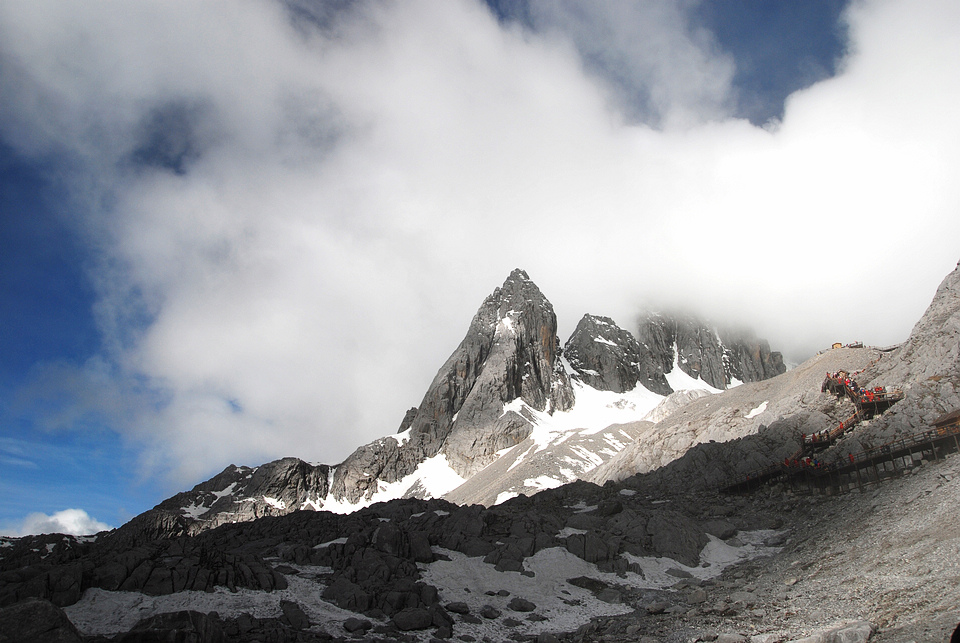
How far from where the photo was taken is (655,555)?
32844mm

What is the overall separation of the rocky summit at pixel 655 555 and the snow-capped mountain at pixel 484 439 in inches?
1862

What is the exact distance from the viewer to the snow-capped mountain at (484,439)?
379 feet

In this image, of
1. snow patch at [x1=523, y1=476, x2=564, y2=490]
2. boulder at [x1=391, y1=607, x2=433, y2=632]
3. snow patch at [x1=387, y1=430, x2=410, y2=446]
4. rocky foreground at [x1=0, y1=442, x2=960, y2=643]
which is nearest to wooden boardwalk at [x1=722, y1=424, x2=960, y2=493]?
rocky foreground at [x1=0, y1=442, x2=960, y2=643]

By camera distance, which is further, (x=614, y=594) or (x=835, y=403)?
(x=835, y=403)

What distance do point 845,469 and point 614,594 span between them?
26.1 meters

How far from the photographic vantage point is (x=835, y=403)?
55500 mm

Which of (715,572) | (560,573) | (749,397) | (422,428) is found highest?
(422,428)

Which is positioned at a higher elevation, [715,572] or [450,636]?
[450,636]

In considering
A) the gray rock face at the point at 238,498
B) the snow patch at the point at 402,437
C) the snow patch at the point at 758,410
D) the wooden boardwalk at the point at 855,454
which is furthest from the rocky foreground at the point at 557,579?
the snow patch at the point at 402,437

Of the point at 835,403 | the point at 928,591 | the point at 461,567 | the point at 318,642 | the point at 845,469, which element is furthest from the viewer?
the point at 835,403

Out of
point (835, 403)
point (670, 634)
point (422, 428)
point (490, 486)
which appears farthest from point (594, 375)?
point (670, 634)

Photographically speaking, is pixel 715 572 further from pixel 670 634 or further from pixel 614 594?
pixel 670 634

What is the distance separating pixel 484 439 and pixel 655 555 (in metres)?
122

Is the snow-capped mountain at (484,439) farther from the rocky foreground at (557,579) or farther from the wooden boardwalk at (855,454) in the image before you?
the rocky foreground at (557,579)
